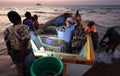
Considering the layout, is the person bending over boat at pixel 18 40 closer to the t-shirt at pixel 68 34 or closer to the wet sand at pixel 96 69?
the wet sand at pixel 96 69

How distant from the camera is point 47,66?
4.79 meters

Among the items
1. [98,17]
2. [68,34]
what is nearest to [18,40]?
[68,34]

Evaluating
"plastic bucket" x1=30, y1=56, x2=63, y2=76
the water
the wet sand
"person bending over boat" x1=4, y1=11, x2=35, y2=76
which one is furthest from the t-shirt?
"person bending over boat" x1=4, y1=11, x2=35, y2=76

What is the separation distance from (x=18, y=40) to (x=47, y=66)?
1132mm

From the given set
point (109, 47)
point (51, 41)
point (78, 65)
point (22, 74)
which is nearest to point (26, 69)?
point (22, 74)

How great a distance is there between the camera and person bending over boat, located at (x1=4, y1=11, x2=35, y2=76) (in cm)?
399

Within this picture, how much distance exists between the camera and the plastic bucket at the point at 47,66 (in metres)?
4.49

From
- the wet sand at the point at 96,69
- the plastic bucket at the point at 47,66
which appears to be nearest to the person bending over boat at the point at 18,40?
the plastic bucket at the point at 47,66

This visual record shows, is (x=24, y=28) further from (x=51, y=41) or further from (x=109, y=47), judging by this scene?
(x=109, y=47)

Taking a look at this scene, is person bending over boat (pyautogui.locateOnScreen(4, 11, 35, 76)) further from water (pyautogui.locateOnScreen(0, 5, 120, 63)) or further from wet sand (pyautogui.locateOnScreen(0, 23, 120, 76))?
water (pyautogui.locateOnScreen(0, 5, 120, 63))

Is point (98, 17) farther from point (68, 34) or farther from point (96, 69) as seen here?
point (68, 34)

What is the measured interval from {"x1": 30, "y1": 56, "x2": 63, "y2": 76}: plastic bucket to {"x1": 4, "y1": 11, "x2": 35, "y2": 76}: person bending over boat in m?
0.36

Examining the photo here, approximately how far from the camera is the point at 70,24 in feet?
26.1

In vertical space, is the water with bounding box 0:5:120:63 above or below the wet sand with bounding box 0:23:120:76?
below
